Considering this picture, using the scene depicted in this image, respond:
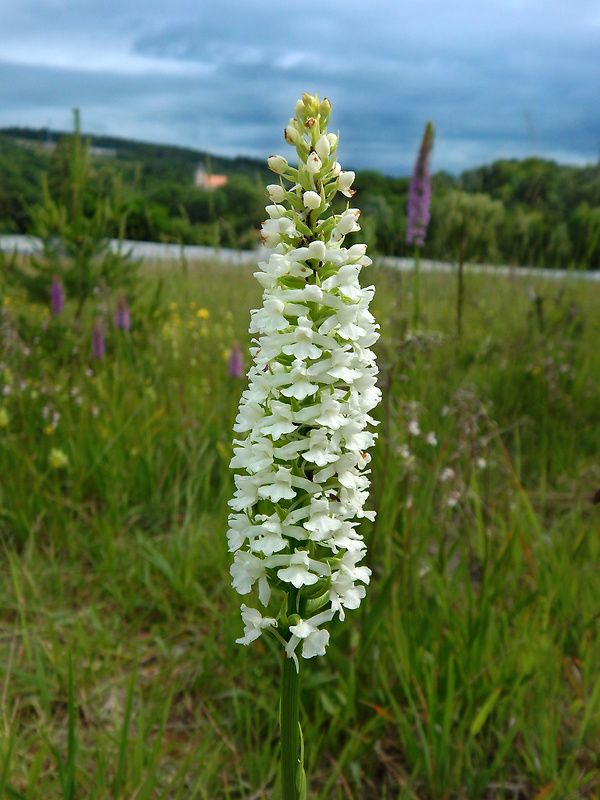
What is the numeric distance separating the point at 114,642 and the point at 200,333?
14.1ft

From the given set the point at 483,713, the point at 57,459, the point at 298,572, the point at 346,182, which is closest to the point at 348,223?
the point at 346,182

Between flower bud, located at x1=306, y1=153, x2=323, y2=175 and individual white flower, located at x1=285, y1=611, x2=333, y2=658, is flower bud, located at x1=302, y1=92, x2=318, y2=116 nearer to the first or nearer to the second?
Answer: flower bud, located at x1=306, y1=153, x2=323, y2=175

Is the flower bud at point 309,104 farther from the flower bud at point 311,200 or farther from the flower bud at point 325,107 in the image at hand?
the flower bud at point 311,200

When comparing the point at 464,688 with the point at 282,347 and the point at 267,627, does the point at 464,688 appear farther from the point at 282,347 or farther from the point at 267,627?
the point at 282,347

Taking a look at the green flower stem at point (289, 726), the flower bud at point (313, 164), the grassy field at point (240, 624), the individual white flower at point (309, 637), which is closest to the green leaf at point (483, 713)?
the grassy field at point (240, 624)

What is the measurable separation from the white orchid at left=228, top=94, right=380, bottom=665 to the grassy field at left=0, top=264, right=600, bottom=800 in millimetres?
796

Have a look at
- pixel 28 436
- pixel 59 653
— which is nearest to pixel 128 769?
pixel 59 653

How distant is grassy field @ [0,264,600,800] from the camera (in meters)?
2.09

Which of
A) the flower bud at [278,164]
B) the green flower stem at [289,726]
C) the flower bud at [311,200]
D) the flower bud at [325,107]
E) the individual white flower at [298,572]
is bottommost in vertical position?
the green flower stem at [289,726]

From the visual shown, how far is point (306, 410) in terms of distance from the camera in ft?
3.75

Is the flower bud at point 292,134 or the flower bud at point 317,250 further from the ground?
the flower bud at point 292,134

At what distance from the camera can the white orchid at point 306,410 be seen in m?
1.15

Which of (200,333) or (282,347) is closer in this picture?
(282,347)

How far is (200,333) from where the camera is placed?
6543mm
